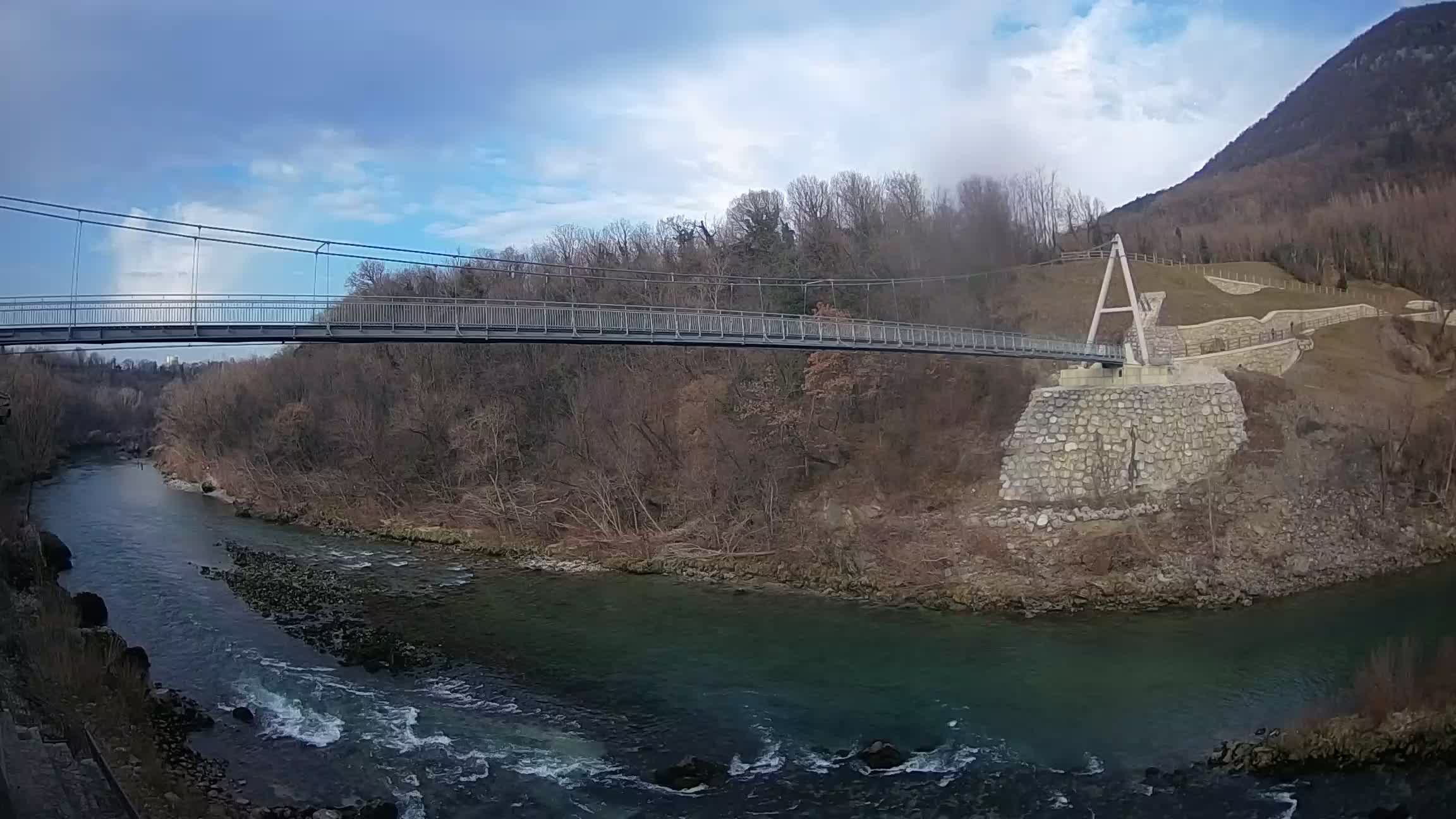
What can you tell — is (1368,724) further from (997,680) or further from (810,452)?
(810,452)

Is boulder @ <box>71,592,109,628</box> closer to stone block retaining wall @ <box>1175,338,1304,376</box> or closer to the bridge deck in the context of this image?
the bridge deck

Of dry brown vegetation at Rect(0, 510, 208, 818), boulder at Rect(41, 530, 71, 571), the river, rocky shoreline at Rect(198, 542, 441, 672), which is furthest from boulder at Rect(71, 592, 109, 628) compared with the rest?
boulder at Rect(41, 530, 71, 571)

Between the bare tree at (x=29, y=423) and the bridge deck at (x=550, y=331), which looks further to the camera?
the bare tree at (x=29, y=423)

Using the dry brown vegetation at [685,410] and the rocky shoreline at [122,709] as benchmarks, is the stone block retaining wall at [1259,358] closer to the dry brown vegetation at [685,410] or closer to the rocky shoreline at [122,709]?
the dry brown vegetation at [685,410]

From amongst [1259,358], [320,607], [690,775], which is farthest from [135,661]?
[1259,358]

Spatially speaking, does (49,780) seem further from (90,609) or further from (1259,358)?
(1259,358)

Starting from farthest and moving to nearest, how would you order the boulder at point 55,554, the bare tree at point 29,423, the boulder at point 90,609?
the bare tree at point 29,423 < the boulder at point 55,554 < the boulder at point 90,609

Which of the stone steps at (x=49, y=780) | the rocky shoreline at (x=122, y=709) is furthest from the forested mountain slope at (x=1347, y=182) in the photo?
the stone steps at (x=49, y=780)
